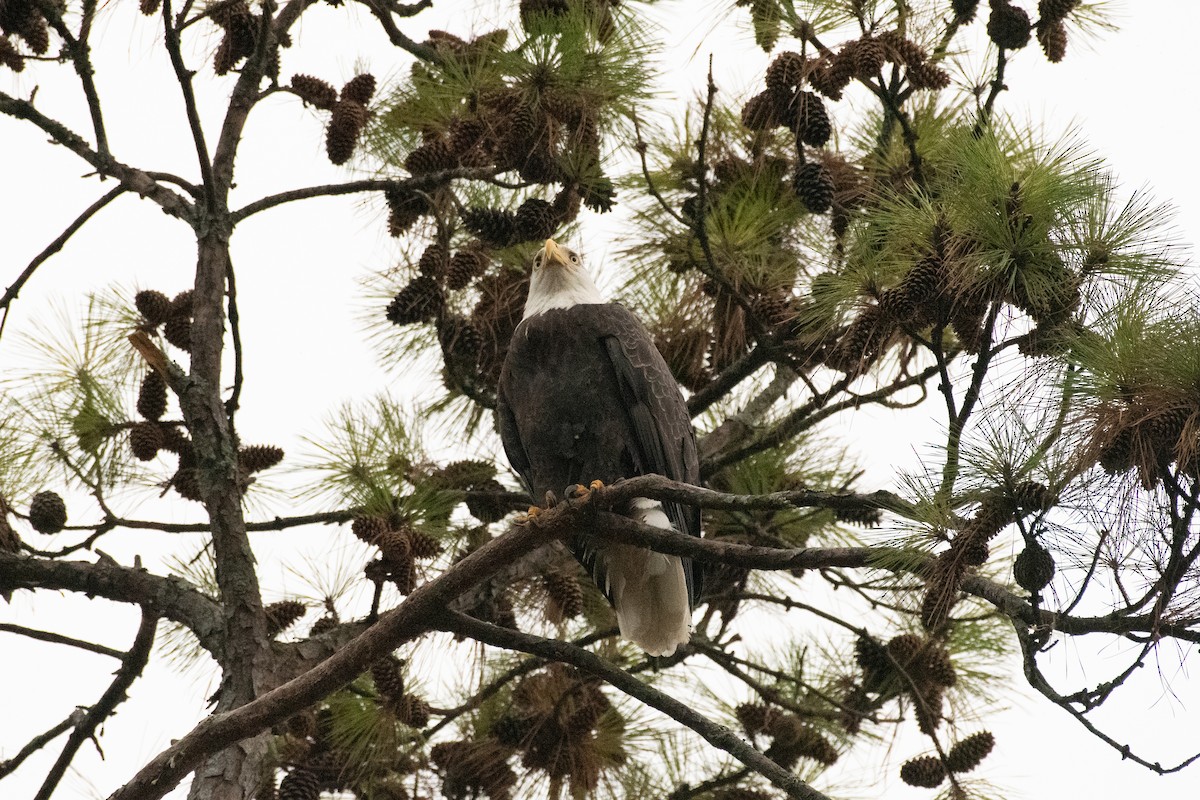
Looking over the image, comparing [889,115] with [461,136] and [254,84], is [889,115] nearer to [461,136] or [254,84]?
[461,136]

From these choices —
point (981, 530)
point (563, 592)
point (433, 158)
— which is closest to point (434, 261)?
point (433, 158)

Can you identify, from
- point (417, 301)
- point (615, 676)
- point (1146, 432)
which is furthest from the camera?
point (417, 301)

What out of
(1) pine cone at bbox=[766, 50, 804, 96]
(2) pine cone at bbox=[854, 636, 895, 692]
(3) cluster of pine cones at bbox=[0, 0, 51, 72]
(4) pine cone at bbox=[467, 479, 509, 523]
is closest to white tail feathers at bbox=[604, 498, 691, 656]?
(4) pine cone at bbox=[467, 479, 509, 523]

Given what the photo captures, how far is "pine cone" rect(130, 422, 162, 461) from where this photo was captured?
11.4 ft

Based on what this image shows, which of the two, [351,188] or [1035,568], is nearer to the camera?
[1035,568]

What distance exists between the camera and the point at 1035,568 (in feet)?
7.16

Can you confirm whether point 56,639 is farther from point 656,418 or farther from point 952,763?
point 952,763

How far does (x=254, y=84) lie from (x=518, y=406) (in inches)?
50.4

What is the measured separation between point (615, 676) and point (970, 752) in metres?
1.30

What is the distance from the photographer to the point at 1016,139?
3344 mm

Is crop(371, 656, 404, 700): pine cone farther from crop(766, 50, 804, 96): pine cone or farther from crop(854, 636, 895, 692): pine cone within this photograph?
crop(766, 50, 804, 96): pine cone

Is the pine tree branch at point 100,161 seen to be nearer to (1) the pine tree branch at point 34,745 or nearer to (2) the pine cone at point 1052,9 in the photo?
(1) the pine tree branch at point 34,745

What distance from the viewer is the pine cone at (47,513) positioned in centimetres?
342

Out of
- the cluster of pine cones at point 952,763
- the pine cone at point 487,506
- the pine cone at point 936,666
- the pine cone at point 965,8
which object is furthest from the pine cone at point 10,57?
the cluster of pine cones at point 952,763
